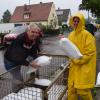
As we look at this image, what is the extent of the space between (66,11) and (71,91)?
89.2 meters

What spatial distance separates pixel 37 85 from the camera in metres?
4.51

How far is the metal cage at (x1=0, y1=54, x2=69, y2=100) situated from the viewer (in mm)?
3965

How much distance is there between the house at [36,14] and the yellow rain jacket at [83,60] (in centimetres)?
6337

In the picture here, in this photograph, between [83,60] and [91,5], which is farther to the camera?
[91,5]

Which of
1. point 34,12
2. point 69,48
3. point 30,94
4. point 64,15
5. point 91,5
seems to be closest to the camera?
point 30,94

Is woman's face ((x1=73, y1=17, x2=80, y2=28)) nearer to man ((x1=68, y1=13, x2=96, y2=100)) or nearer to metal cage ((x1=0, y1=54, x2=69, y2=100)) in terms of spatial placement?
man ((x1=68, y1=13, x2=96, y2=100))

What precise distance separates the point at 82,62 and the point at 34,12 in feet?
223

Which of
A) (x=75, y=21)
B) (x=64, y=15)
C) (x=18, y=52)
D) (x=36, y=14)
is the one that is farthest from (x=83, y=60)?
(x=64, y=15)

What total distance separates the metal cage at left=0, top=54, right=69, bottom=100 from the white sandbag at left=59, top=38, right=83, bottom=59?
29cm

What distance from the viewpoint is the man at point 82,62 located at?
4.76 m

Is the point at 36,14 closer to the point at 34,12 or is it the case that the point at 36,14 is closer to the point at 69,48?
the point at 34,12

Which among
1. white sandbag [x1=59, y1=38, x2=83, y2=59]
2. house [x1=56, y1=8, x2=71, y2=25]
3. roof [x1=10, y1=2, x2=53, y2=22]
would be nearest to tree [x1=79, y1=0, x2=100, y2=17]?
white sandbag [x1=59, y1=38, x2=83, y2=59]

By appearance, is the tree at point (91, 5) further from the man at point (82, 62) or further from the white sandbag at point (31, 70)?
the white sandbag at point (31, 70)

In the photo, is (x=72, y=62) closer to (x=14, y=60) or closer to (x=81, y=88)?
(x=81, y=88)
